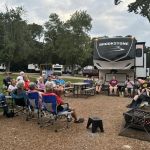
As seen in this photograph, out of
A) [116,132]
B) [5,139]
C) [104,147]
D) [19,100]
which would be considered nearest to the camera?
[104,147]

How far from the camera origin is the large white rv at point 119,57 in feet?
57.3

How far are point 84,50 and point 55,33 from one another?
46.6 ft

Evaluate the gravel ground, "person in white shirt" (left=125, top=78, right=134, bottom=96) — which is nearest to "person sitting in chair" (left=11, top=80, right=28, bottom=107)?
the gravel ground

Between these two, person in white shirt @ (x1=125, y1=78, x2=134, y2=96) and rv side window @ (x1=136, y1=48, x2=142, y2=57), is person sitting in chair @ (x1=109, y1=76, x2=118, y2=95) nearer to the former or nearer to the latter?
person in white shirt @ (x1=125, y1=78, x2=134, y2=96)

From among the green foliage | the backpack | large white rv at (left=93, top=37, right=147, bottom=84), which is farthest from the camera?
the green foliage

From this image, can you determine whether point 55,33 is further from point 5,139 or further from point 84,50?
point 5,139

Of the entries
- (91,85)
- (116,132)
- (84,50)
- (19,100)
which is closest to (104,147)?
(116,132)

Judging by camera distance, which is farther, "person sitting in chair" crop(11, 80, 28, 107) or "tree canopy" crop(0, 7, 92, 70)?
"tree canopy" crop(0, 7, 92, 70)

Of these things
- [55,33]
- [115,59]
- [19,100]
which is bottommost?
[19,100]

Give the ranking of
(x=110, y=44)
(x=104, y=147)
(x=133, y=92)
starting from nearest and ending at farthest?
(x=104, y=147)
(x=133, y=92)
(x=110, y=44)

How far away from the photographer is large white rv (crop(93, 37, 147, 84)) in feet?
57.3

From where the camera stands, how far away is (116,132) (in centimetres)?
812

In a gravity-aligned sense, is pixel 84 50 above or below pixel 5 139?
above

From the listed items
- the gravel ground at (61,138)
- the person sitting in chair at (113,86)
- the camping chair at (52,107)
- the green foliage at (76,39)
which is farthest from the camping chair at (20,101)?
the green foliage at (76,39)
